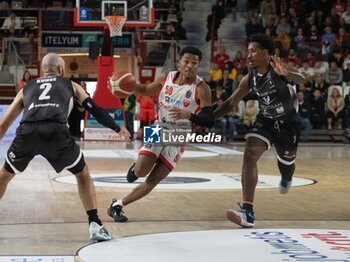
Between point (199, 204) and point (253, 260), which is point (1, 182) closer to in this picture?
point (253, 260)

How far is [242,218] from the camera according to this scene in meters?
8.01

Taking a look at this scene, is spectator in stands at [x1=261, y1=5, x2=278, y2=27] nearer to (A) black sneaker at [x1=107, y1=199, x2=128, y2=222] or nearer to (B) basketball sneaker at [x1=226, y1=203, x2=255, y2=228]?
(A) black sneaker at [x1=107, y1=199, x2=128, y2=222]

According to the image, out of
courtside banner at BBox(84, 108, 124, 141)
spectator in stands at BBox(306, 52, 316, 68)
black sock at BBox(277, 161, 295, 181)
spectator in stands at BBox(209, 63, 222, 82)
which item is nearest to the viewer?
black sock at BBox(277, 161, 295, 181)

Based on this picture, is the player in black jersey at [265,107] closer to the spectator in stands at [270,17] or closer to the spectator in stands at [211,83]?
the spectator in stands at [211,83]

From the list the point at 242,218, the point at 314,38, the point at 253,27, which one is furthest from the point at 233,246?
the point at 253,27

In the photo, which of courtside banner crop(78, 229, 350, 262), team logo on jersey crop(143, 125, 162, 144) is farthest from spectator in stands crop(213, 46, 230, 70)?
courtside banner crop(78, 229, 350, 262)

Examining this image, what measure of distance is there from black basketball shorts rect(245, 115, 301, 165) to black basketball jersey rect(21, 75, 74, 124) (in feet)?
7.24

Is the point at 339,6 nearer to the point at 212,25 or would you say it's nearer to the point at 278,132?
the point at 212,25

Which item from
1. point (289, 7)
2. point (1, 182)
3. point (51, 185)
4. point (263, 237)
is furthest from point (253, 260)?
point (289, 7)

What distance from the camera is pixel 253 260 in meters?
6.23

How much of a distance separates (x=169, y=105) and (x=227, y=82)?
15.2 meters

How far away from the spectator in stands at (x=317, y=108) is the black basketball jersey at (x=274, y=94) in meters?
15.2

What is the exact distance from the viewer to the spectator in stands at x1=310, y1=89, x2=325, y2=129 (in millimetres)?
23453

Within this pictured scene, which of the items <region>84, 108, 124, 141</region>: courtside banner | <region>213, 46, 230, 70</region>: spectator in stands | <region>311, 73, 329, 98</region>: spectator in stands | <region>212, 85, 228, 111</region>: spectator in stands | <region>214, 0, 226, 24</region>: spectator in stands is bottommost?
<region>84, 108, 124, 141</region>: courtside banner
